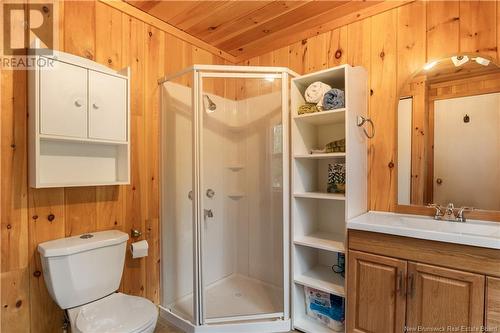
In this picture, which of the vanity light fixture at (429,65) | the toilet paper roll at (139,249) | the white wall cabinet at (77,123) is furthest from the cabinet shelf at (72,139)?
the vanity light fixture at (429,65)

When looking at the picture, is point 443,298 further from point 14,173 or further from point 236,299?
point 14,173

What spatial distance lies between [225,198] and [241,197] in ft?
0.48

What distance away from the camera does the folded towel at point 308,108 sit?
183cm

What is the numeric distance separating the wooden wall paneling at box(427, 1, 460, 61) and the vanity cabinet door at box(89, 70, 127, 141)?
205 centimetres

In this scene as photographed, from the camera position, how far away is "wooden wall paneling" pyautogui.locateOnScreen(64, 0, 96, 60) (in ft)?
5.40

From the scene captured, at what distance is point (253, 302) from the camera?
207 centimetres

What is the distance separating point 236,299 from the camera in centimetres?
209

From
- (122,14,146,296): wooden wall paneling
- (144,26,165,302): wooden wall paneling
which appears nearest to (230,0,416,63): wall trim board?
(144,26,165,302): wooden wall paneling

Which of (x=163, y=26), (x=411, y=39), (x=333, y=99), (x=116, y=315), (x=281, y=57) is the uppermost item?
(x=163, y=26)

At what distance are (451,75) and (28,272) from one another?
2.81m

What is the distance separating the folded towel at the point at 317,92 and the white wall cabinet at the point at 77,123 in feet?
4.10

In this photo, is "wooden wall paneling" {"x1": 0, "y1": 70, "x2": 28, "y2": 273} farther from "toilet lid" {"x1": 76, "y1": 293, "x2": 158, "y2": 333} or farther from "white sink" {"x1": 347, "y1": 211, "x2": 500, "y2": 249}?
"white sink" {"x1": 347, "y1": 211, "x2": 500, "y2": 249}

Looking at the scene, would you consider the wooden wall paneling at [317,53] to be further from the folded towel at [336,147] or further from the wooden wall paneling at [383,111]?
the folded towel at [336,147]

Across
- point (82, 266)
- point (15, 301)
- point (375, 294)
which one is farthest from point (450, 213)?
point (15, 301)
